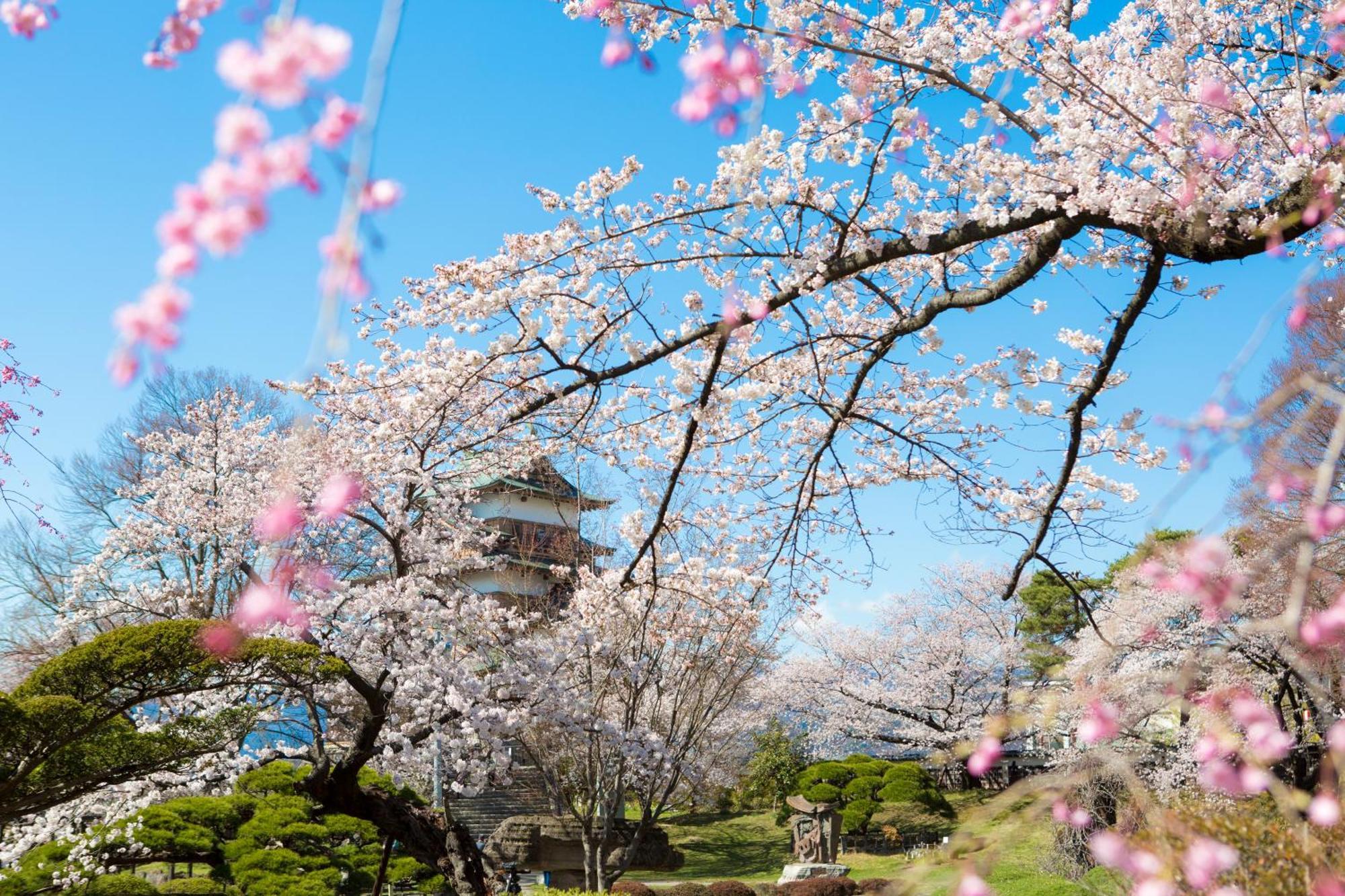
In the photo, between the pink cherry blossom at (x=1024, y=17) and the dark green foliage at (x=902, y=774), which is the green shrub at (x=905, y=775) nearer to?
the dark green foliage at (x=902, y=774)

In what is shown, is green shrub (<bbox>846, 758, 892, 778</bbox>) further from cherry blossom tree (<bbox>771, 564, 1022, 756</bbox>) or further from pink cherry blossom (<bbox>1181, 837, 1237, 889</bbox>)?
pink cherry blossom (<bbox>1181, 837, 1237, 889</bbox>)

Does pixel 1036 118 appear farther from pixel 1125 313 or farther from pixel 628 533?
pixel 628 533

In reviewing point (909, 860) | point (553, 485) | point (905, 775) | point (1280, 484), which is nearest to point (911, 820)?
point (905, 775)

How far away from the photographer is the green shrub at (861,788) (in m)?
17.2

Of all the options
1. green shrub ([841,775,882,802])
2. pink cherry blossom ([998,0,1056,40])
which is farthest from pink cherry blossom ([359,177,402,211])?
green shrub ([841,775,882,802])

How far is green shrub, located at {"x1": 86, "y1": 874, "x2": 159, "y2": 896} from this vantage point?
695 centimetres

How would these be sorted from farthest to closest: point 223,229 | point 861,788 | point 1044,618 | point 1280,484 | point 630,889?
point 1044,618 < point 861,788 < point 630,889 < point 1280,484 < point 223,229

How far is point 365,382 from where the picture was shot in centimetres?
489

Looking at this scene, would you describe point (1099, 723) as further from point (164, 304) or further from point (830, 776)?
point (830, 776)

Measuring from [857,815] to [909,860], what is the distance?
82.2 inches

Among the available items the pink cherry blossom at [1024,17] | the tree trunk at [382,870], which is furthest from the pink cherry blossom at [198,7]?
the tree trunk at [382,870]

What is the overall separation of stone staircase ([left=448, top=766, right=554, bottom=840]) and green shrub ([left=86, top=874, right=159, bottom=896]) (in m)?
7.87

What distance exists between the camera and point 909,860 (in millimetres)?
14500

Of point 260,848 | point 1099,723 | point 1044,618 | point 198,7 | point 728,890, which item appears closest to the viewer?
point 198,7
